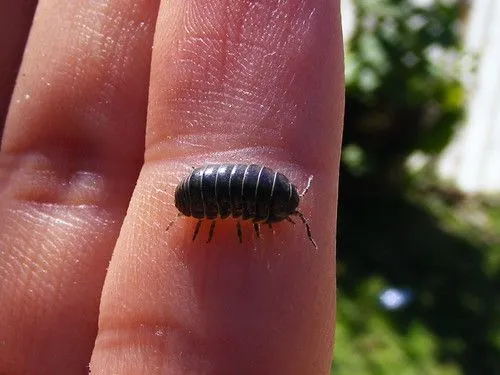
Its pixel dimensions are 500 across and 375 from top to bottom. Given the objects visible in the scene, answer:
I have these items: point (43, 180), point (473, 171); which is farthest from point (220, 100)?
point (473, 171)

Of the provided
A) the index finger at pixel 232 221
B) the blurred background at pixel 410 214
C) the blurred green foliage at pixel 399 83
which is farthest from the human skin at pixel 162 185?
the blurred green foliage at pixel 399 83

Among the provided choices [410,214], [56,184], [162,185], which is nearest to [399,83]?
[410,214]

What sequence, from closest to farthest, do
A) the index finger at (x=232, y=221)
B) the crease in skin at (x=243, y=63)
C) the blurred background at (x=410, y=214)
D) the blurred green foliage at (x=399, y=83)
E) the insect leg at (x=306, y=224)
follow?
the index finger at (x=232, y=221)
the insect leg at (x=306, y=224)
the crease in skin at (x=243, y=63)
the blurred background at (x=410, y=214)
the blurred green foliage at (x=399, y=83)

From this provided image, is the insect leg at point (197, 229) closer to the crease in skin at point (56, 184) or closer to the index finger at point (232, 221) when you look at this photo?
the index finger at point (232, 221)

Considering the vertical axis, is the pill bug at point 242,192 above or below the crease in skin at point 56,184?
above

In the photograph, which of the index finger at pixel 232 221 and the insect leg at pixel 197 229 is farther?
the insect leg at pixel 197 229

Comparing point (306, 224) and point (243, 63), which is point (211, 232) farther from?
point (243, 63)

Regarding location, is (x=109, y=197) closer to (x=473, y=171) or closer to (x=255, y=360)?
(x=255, y=360)
